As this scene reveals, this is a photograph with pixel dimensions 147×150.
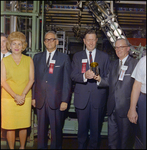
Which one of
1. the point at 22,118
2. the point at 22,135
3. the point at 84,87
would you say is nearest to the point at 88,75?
the point at 84,87

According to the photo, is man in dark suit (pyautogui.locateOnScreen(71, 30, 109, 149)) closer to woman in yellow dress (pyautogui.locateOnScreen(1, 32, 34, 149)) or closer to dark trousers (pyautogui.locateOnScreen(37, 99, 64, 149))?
dark trousers (pyautogui.locateOnScreen(37, 99, 64, 149))

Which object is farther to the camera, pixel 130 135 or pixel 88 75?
pixel 130 135

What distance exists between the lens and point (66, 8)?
354cm

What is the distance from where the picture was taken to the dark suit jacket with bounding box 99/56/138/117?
1552 mm

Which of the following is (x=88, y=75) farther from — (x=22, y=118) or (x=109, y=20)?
(x=109, y=20)

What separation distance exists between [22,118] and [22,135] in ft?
0.71

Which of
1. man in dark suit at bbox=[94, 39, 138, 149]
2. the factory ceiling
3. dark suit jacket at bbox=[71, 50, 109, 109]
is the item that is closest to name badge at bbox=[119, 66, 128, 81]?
man in dark suit at bbox=[94, 39, 138, 149]

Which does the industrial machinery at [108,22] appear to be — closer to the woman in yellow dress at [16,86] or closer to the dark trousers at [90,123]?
the dark trousers at [90,123]

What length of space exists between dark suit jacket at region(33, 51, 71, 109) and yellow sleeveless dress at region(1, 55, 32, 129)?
11cm

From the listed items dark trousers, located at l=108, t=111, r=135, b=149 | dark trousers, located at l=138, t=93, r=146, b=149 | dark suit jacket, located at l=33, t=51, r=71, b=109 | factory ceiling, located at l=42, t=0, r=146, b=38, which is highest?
factory ceiling, located at l=42, t=0, r=146, b=38

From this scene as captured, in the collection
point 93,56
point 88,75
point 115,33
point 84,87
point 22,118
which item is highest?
point 115,33

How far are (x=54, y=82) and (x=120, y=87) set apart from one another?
2.12 feet

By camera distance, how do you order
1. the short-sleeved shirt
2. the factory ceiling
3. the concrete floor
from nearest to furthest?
the short-sleeved shirt
the concrete floor
the factory ceiling

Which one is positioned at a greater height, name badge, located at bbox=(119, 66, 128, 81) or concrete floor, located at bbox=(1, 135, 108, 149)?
name badge, located at bbox=(119, 66, 128, 81)
